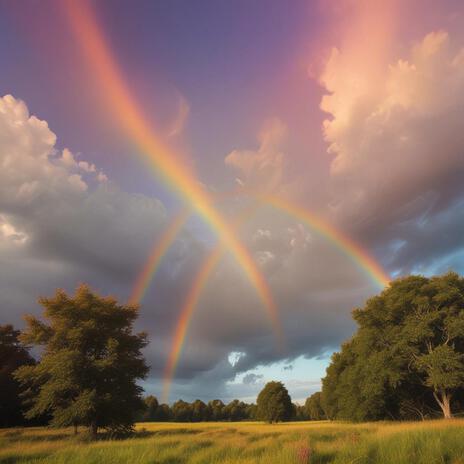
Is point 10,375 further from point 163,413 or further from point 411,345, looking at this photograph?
point 163,413

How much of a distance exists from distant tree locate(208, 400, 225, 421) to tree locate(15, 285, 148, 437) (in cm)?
11426

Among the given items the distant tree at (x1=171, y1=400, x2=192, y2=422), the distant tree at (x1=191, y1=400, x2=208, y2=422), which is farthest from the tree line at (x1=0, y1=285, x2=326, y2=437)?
the distant tree at (x1=191, y1=400, x2=208, y2=422)

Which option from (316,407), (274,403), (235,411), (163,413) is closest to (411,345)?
(274,403)

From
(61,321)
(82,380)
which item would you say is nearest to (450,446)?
(82,380)

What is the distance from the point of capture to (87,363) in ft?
82.0

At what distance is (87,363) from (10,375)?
15.7 metres

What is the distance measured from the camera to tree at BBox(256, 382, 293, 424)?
8619cm

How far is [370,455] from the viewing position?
28.7ft

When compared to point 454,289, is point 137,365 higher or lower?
lower

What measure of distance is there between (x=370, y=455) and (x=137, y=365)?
852 inches

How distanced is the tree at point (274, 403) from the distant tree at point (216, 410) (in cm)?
4658

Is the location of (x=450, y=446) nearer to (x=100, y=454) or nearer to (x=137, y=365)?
(x=100, y=454)

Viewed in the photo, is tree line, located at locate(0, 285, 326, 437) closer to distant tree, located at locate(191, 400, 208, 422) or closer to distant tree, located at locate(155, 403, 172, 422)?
distant tree, located at locate(155, 403, 172, 422)

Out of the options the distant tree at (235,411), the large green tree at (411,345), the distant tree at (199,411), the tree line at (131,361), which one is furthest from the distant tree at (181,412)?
the large green tree at (411,345)
